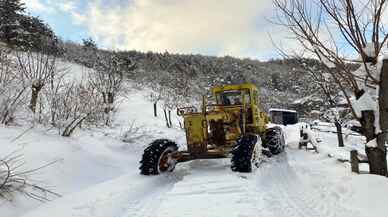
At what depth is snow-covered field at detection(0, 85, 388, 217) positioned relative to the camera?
15.4 ft

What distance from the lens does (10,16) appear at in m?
28.6

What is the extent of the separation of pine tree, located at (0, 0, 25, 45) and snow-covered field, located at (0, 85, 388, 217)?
2199cm

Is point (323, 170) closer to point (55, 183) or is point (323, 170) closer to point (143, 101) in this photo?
point (55, 183)

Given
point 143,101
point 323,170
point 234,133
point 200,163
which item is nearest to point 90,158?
point 200,163

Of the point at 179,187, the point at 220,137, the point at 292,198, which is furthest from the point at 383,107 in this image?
the point at 220,137

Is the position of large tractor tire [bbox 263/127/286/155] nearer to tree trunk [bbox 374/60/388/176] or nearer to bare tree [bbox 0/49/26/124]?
tree trunk [bbox 374/60/388/176]

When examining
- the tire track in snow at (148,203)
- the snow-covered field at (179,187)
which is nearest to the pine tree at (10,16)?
the snow-covered field at (179,187)

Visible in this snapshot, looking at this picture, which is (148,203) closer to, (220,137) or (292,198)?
(292,198)

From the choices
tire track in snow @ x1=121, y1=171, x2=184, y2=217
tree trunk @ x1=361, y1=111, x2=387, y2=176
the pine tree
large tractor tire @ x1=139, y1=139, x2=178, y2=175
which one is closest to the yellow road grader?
large tractor tire @ x1=139, y1=139, x2=178, y2=175

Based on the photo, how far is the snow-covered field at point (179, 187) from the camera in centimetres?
469

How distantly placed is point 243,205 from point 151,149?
3230 mm

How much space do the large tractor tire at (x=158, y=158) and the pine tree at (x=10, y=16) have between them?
22825mm

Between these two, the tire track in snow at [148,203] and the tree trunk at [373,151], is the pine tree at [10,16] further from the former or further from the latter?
the tree trunk at [373,151]

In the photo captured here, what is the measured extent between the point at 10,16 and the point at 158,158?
27.0 meters
